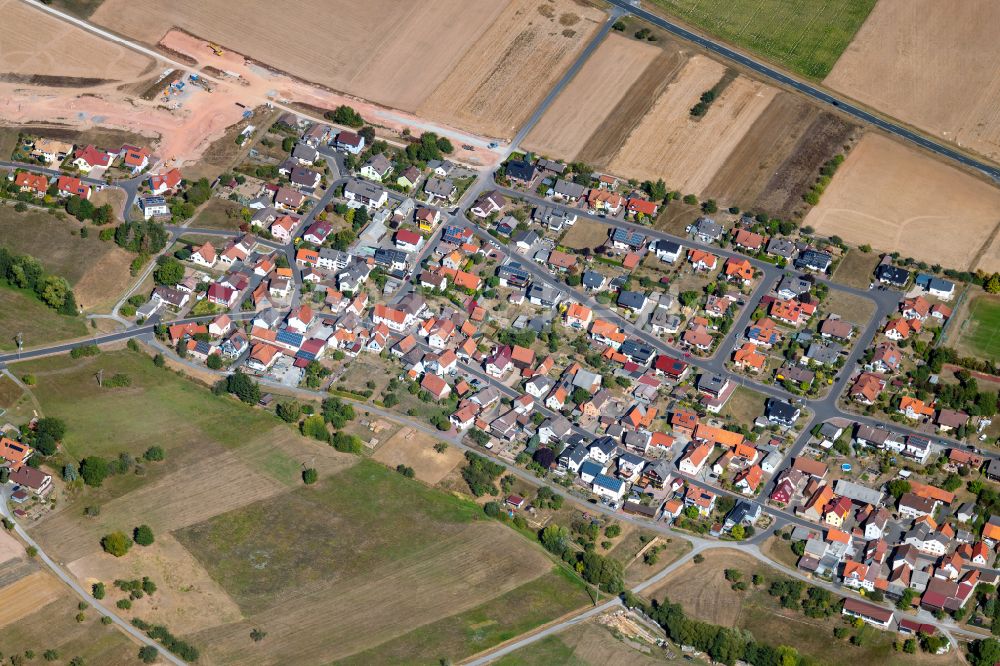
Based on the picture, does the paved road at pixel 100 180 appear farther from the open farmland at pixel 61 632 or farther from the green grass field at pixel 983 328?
the green grass field at pixel 983 328

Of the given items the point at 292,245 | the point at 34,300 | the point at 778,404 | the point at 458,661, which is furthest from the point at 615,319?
the point at 34,300

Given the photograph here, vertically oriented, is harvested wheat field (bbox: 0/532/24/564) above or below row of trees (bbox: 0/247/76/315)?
below

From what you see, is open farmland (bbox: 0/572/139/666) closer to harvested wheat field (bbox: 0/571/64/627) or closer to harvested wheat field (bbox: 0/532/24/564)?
harvested wheat field (bbox: 0/571/64/627)

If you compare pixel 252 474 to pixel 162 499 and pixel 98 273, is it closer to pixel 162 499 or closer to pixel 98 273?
pixel 162 499

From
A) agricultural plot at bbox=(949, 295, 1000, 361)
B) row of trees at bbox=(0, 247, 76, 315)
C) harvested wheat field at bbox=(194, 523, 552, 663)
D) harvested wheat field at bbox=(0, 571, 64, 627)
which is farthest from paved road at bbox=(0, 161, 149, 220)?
agricultural plot at bbox=(949, 295, 1000, 361)

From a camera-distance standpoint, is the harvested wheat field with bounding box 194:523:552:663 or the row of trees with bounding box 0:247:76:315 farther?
the row of trees with bounding box 0:247:76:315

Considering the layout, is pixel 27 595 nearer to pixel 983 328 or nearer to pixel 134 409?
pixel 134 409

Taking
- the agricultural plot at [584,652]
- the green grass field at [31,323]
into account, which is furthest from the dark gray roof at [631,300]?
the green grass field at [31,323]
